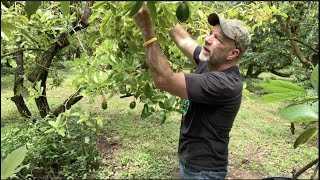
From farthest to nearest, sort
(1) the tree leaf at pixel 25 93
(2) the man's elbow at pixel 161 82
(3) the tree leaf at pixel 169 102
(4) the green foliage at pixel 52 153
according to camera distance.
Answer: (4) the green foliage at pixel 52 153 → (1) the tree leaf at pixel 25 93 → (3) the tree leaf at pixel 169 102 → (2) the man's elbow at pixel 161 82

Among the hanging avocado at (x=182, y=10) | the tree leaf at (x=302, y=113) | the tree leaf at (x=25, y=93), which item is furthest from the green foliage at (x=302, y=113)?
the tree leaf at (x=25, y=93)

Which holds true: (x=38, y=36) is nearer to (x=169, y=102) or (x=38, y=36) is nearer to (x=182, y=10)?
(x=169, y=102)

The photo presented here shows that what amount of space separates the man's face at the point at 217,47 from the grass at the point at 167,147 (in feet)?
5.81

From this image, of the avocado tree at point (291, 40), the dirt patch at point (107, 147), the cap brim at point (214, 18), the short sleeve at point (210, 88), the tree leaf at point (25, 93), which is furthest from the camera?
the avocado tree at point (291, 40)

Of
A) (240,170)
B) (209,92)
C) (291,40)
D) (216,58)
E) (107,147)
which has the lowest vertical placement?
(240,170)

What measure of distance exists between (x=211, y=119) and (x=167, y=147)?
289 centimetres

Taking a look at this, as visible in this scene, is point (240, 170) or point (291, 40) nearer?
point (240, 170)

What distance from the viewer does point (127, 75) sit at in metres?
1.92

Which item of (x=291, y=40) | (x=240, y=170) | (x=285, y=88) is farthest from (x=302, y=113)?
(x=291, y=40)

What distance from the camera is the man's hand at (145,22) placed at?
128cm

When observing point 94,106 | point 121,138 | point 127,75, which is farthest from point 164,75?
point 94,106

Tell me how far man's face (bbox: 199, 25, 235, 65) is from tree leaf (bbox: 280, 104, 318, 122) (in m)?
1.04

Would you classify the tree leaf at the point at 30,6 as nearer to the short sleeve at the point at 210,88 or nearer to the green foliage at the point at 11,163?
the green foliage at the point at 11,163

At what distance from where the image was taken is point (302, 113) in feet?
2.90
